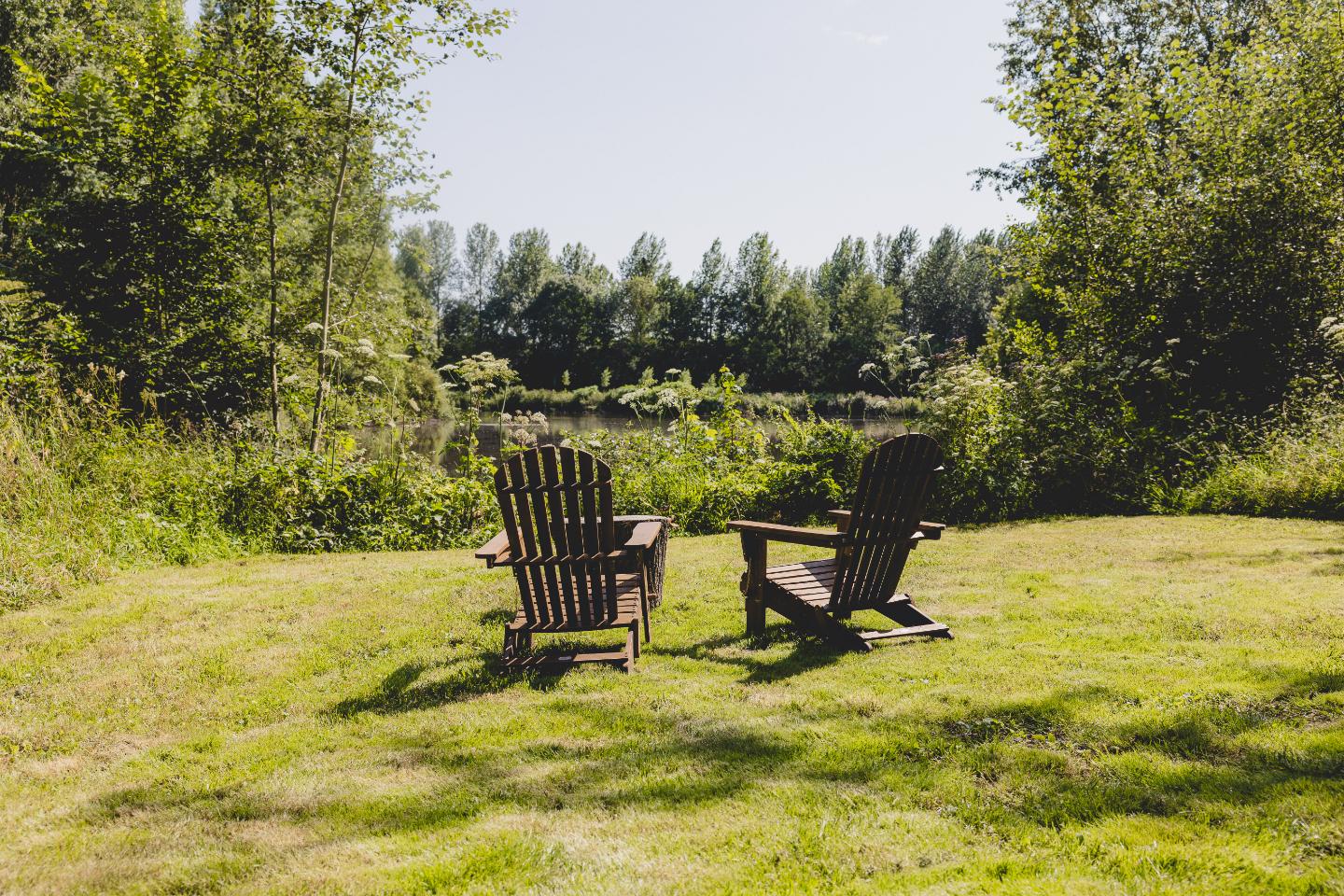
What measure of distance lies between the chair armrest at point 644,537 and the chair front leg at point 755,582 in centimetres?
59

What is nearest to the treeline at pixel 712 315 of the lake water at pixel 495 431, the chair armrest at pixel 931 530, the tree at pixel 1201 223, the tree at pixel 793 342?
the tree at pixel 793 342

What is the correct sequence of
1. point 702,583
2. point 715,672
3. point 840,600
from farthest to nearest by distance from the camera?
1. point 702,583
2. point 840,600
3. point 715,672

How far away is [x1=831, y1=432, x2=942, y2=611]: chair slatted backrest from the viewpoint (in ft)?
13.7

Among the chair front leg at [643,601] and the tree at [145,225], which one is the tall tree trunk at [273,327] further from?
the chair front leg at [643,601]

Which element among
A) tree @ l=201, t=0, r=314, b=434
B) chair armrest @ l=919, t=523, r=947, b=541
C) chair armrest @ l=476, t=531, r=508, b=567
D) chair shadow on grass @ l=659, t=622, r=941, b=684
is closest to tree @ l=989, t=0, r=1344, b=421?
chair armrest @ l=919, t=523, r=947, b=541

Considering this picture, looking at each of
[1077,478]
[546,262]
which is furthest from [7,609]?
[546,262]

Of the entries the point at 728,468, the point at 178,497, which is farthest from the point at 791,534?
the point at 178,497

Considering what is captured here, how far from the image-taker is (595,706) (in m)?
3.50

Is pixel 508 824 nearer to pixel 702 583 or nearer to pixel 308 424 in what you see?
pixel 702 583

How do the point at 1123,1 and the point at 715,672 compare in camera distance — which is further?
the point at 1123,1

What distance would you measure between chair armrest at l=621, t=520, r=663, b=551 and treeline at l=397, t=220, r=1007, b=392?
151 feet

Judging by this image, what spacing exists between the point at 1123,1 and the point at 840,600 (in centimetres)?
1999

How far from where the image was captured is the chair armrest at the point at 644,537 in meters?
4.33

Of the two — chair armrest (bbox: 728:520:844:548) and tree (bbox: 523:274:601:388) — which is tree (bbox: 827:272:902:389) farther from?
chair armrest (bbox: 728:520:844:548)
